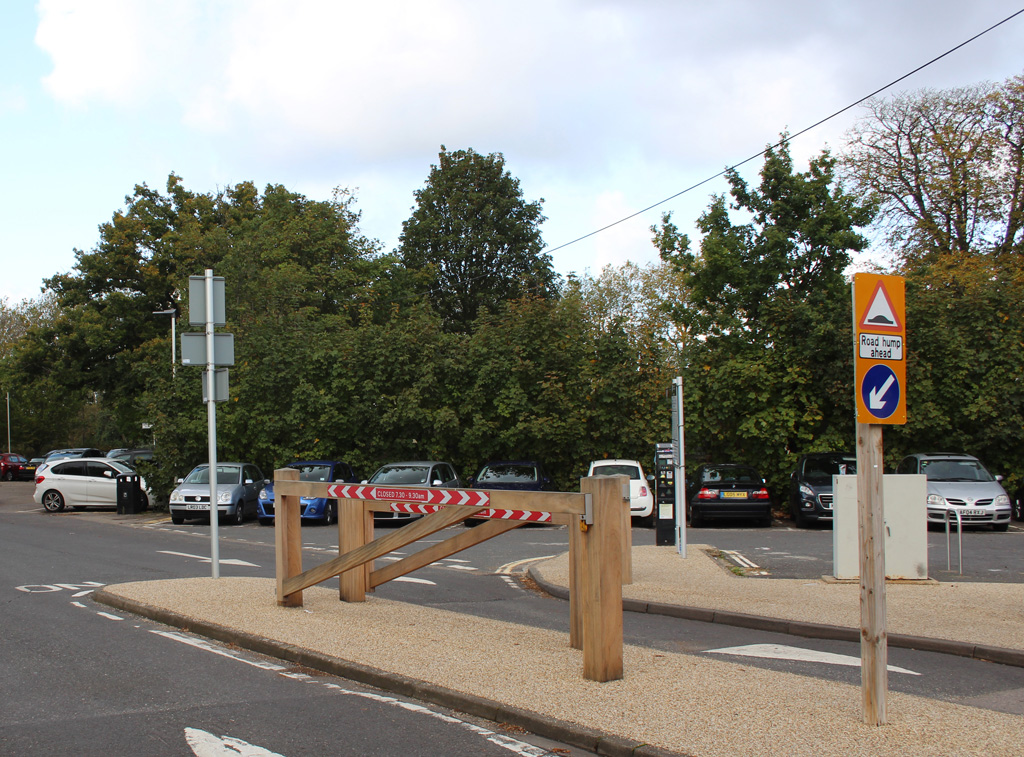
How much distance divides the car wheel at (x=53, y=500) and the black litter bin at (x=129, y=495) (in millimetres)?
2041

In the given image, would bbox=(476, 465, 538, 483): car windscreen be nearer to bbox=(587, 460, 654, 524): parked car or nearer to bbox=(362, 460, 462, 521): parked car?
bbox=(362, 460, 462, 521): parked car

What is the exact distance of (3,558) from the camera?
14.6m

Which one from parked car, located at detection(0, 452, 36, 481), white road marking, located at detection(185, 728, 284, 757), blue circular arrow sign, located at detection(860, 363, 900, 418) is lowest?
parked car, located at detection(0, 452, 36, 481)

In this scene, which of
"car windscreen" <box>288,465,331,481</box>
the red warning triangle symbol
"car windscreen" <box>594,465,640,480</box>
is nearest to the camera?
the red warning triangle symbol

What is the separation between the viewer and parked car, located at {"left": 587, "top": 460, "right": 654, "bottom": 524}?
2223 cm

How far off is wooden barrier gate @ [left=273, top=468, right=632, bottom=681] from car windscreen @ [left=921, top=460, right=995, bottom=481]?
1514 cm

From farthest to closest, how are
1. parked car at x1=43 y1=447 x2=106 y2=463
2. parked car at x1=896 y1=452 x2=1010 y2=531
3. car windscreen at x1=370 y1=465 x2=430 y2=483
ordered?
parked car at x1=43 y1=447 x2=106 y2=463 < car windscreen at x1=370 y1=465 x2=430 y2=483 < parked car at x1=896 y1=452 x2=1010 y2=531

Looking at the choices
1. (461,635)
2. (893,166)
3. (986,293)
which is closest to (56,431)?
(893,166)

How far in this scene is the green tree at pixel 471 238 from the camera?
166 feet

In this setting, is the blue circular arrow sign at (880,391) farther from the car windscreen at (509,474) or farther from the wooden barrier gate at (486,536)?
the car windscreen at (509,474)

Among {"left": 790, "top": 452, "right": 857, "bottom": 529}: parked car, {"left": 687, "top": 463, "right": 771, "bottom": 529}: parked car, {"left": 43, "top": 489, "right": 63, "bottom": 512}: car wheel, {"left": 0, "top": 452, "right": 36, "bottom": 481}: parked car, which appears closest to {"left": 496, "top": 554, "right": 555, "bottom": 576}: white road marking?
{"left": 687, "top": 463, "right": 771, "bottom": 529}: parked car

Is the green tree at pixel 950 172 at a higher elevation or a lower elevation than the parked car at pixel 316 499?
higher

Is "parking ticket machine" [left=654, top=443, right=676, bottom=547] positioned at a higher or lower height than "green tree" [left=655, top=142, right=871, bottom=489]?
lower

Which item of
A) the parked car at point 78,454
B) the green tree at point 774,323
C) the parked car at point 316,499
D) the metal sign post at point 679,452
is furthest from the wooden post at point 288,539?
the parked car at point 78,454
